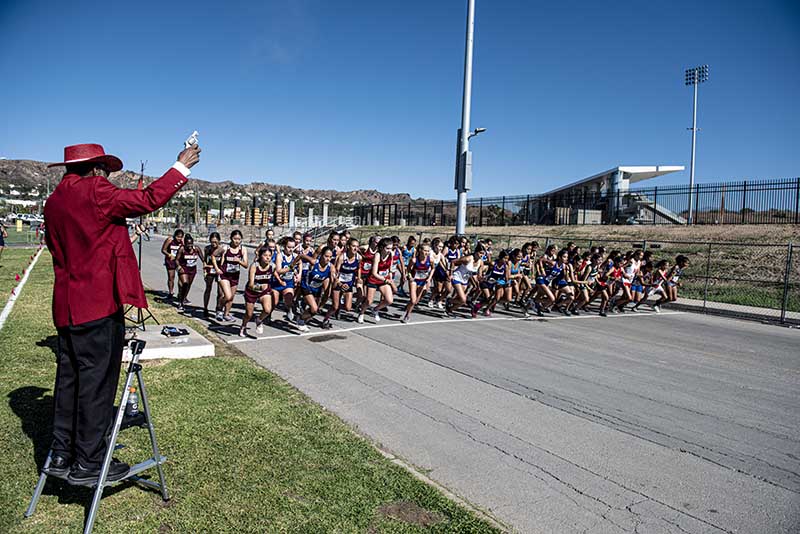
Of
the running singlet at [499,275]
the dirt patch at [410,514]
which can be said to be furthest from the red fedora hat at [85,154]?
the running singlet at [499,275]

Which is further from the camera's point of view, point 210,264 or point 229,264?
point 210,264

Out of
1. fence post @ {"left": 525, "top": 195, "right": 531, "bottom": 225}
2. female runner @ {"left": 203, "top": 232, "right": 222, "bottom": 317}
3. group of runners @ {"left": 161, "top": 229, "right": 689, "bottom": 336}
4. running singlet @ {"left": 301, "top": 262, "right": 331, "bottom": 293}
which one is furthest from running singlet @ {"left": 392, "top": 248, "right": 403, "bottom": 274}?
fence post @ {"left": 525, "top": 195, "right": 531, "bottom": 225}

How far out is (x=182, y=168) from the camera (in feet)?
11.3

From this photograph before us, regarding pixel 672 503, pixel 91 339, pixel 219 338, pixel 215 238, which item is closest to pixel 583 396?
pixel 672 503

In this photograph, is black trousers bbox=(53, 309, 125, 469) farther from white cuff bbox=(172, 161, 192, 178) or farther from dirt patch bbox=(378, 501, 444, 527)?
dirt patch bbox=(378, 501, 444, 527)

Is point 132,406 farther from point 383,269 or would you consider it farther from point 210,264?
point 210,264

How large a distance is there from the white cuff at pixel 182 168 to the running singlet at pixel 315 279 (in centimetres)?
727

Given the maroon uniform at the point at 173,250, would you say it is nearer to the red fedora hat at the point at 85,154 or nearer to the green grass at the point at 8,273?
the green grass at the point at 8,273

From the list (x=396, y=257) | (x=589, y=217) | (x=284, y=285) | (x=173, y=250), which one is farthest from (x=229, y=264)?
(x=589, y=217)

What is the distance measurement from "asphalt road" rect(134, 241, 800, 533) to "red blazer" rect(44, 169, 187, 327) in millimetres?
2717

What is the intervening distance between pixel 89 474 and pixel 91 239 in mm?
1493

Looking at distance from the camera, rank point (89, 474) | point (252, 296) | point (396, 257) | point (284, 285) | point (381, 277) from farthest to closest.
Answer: point (396, 257) → point (381, 277) → point (284, 285) → point (252, 296) → point (89, 474)

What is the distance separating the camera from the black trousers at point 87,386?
3.43 meters

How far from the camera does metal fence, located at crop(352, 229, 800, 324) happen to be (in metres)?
15.6
